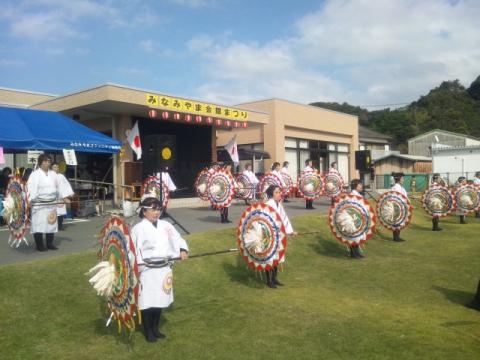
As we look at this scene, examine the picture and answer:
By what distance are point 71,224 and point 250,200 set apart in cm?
727

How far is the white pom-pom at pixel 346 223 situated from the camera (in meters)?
9.70

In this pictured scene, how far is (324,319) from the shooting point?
606 cm

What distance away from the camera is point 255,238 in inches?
282

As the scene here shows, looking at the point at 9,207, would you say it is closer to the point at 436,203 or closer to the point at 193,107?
the point at 193,107

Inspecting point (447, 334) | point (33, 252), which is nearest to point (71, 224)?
point (33, 252)

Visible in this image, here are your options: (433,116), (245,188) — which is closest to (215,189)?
(245,188)

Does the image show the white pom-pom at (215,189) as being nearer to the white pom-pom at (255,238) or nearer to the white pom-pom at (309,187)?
the white pom-pom at (309,187)

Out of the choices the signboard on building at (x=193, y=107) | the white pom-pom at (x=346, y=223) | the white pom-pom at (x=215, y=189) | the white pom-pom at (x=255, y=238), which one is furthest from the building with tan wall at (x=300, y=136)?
the white pom-pom at (x=255, y=238)

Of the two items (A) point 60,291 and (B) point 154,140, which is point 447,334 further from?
(B) point 154,140

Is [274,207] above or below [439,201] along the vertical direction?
above

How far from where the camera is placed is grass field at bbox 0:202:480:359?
5023 mm

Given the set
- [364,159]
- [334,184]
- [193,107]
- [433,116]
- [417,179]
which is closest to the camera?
[334,184]

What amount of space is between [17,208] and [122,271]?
4.91m

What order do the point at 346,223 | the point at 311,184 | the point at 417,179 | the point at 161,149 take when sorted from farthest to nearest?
the point at 417,179, the point at 311,184, the point at 161,149, the point at 346,223
